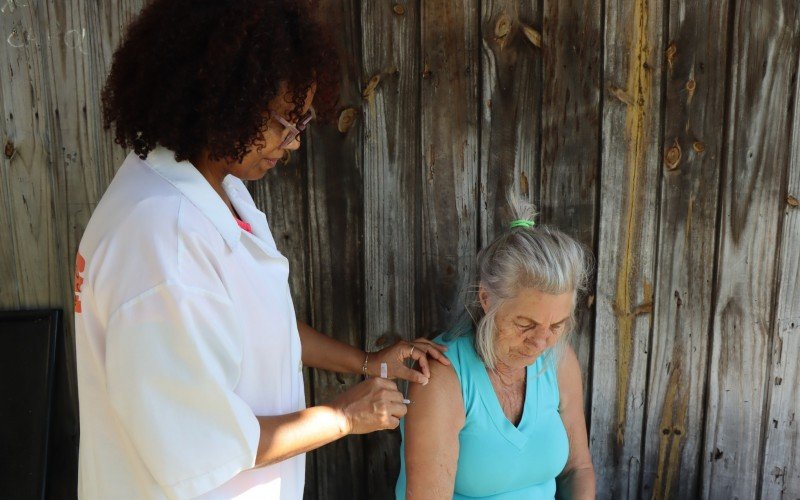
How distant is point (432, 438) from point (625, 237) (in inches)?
33.2

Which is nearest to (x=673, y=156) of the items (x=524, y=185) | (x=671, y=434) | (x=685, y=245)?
(x=685, y=245)

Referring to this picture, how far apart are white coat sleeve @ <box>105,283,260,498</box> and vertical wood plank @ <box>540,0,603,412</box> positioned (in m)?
1.14

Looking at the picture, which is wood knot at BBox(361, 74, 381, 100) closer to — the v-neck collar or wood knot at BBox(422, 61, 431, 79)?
wood knot at BBox(422, 61, 431, 79)

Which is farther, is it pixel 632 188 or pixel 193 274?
pixel 632 188

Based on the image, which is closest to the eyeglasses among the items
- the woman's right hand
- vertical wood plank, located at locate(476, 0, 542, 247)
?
the woman's right hand

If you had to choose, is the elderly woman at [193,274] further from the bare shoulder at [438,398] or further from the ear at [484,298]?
the ear at [484,298]

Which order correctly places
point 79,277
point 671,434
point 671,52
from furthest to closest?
point 671,434 < point 671,52 < point 79,277

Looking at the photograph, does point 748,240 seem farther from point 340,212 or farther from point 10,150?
point 10,150

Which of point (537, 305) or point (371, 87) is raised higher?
point (371, 87)

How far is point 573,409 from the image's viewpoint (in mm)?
2053

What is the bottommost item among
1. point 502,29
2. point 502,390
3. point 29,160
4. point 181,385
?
point 502,390

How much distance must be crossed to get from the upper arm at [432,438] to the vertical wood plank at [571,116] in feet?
2.09

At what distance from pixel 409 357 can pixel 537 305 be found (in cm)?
36

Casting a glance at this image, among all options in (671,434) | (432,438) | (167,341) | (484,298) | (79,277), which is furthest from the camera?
(671,434)
